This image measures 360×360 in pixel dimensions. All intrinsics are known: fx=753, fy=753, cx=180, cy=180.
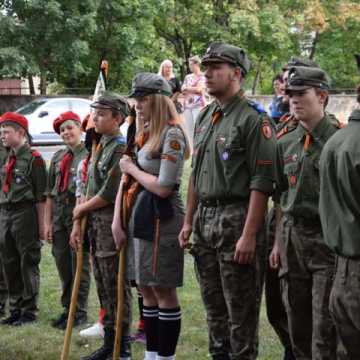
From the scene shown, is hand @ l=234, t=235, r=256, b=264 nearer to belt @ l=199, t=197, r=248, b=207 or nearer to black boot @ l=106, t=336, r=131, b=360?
belt @ l=199, t=197, r=248, b=207

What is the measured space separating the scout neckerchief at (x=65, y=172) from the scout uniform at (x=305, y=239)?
2.79 m

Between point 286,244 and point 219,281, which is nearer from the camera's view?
point 286,244

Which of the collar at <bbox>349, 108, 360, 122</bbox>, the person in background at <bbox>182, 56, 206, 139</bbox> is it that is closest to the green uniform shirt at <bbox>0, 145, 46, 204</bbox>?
the collar at <bbox>349, 108, 360, 122</bbox>

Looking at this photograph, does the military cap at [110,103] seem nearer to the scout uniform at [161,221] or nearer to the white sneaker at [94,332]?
the scout uniform at [161,221]

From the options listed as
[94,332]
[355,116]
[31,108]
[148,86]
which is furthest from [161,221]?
[31,108]

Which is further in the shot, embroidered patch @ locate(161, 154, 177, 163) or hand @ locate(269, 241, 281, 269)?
embroidered patch @ locate(161, 154, 177, 163)

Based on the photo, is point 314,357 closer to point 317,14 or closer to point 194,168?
point 194,168

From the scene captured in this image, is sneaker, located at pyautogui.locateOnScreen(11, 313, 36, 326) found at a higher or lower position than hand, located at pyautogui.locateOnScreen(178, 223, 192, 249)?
lower

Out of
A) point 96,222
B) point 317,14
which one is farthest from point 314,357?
point 317,14

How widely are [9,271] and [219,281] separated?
309cm

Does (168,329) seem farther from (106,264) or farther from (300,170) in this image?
(300,170)

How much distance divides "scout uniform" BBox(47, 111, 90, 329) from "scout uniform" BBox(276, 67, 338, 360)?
2785mm

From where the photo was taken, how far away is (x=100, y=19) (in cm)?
2869

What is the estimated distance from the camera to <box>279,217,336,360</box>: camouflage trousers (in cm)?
434
